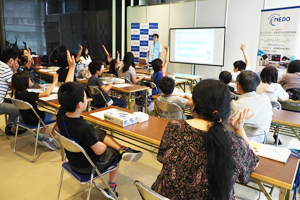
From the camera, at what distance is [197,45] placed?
7.31m

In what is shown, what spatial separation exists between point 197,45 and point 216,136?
21.8 ft

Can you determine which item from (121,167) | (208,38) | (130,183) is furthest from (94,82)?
(208,38)

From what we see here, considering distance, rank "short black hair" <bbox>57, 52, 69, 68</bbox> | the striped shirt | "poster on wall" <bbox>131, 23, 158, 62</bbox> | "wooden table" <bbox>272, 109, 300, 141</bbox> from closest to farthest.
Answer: "wooden table" <bbox>272, 109, 300, 141</bbox> → the striped shirt → "short black hair" <bbox>57, 52, 69, 68</bbox> → "poster on wall" <bbox>131, 23, 158, 62</bbox>

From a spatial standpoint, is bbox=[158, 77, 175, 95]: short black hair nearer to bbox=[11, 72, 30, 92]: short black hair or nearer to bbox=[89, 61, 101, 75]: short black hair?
bbox=[89, 61, 101, 75]: short black hair

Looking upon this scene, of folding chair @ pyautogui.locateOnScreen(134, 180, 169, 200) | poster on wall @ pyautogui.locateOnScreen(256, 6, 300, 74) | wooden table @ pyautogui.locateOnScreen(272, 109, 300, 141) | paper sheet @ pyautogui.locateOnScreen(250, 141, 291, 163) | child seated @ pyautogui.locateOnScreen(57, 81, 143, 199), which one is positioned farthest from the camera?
poster on wall @ pyautogui.locateOnScreen(256, 6, 300, 74)

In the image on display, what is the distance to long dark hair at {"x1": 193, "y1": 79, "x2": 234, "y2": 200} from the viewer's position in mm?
1024

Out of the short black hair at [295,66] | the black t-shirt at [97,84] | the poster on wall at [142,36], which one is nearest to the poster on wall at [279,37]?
the short black hair at [295,66]

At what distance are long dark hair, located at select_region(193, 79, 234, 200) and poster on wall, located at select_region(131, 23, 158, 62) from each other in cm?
756

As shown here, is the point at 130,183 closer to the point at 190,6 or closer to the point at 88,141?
the point at 88,141

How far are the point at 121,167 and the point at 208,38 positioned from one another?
17.9ft

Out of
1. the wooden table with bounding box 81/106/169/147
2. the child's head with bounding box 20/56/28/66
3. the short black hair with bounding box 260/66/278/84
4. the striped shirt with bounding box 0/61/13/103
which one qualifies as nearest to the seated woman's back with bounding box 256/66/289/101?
the short black hair with bounding box 260/66/278/84

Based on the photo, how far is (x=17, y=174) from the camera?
251 centimetres

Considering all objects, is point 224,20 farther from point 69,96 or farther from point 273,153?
point 69,96

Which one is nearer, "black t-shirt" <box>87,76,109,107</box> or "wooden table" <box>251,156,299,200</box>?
"wooden table" <box>251,156,299,200</box>
